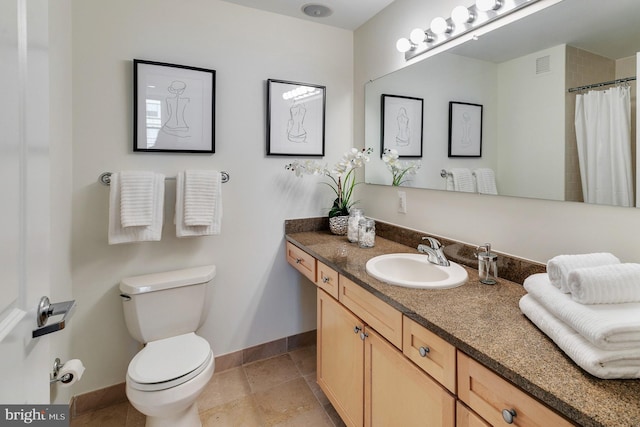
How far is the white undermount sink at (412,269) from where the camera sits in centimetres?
128

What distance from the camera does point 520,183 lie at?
4.10 feet

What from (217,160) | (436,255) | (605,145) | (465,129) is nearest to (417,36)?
(465,129)

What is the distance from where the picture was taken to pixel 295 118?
2.10 metres

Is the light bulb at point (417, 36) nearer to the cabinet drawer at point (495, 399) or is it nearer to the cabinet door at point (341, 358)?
the cabinet door at point (341, 358)

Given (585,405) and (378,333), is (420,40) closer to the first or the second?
(378,333)

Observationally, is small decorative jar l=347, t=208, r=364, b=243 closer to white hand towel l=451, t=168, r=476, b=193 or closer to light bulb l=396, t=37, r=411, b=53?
white hand towel l=451, t=168, r=476, b=193

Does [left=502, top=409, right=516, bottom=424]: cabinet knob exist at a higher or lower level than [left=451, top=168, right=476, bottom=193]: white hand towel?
lower

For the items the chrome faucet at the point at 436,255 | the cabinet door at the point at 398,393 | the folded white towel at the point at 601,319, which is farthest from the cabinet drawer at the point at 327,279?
the folded white towel at the point at 601,319

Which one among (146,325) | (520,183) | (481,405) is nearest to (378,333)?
(481,405)

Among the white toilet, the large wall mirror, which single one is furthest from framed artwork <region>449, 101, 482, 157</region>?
the white toilet

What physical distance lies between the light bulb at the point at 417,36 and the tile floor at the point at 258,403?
206 centimetres

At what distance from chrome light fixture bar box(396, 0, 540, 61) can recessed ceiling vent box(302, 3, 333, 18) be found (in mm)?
543

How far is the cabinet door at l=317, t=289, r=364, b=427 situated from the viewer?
132 centimetres

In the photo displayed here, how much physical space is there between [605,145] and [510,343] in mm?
738
